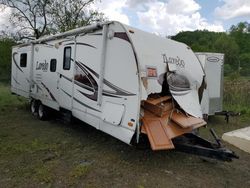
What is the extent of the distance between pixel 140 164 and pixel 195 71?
8.31ft

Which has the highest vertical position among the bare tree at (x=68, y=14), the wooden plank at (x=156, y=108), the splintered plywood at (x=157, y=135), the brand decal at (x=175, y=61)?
the bare tree at (x=68, y=14)

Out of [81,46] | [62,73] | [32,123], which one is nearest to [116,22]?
[81,46]

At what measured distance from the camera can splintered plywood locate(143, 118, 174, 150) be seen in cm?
465

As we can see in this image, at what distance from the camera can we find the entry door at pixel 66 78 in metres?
6.85

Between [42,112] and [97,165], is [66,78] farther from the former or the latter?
[97,165]

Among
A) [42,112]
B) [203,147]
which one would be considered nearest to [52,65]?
[42,112]

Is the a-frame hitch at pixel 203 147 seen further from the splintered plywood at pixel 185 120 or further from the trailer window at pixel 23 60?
the trailer window at pixel 23 60

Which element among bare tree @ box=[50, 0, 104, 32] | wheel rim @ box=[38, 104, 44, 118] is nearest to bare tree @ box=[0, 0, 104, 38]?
bare tree @ box=[50, 0, 104, 32]

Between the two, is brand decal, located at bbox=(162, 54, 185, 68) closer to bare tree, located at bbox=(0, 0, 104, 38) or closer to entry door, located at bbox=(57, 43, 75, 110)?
entry door, located at bbox=(57, 43, 75, 110)

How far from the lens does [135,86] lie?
4.83 meters

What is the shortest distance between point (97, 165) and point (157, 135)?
4.03 ft

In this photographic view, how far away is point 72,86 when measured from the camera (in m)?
6.77

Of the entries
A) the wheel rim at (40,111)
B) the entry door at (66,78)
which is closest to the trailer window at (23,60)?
the wheel rim at (40,111)

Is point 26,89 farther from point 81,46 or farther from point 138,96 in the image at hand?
point 138,96
